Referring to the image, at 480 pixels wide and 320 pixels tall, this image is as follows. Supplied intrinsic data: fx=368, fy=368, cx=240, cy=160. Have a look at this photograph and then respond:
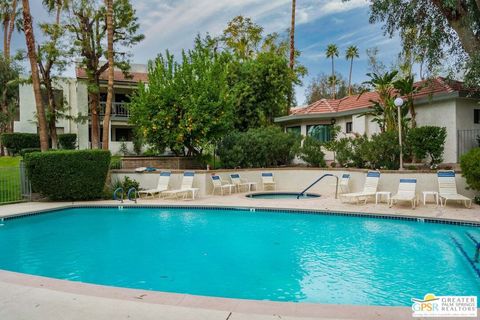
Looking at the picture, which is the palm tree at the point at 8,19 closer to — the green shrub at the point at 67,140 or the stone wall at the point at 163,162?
the green shrub at the point at 67,140

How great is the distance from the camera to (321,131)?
1075 inches

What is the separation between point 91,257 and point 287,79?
2135 centimetres

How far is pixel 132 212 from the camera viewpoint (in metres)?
14.7

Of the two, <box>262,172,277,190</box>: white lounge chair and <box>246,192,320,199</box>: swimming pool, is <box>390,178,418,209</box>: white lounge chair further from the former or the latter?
<box>262,172,277,190</box>: white lounge chair

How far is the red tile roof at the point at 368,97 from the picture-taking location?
19.1 meters

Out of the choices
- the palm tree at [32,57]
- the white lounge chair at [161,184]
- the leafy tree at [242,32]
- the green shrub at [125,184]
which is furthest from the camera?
the leafy tree at [242,32]

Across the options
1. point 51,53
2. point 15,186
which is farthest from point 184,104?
point 51,53

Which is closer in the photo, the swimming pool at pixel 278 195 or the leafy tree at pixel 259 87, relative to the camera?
the swimming pool at pixel 278 195

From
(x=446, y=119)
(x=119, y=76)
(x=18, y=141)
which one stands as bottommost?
(x=18, y=141)

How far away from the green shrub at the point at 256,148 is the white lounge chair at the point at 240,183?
1255 millimetres

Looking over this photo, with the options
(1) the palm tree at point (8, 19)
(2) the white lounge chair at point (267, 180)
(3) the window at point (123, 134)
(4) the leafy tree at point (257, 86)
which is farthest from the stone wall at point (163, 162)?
(1) the palm tree at point (8, 19)

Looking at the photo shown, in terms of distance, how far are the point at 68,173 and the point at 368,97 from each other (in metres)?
19.9

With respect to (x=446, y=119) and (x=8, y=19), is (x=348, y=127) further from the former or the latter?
(x=8, y=19)

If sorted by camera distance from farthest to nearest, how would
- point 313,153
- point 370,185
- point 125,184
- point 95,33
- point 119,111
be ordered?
point 119,111 → point 95,33 → point 313,153 → point 125,184 → point 370,185
